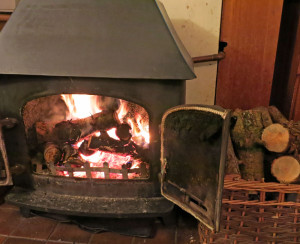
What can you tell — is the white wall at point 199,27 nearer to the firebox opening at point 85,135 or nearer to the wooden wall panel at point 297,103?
the wooden wall panel at point 297,103

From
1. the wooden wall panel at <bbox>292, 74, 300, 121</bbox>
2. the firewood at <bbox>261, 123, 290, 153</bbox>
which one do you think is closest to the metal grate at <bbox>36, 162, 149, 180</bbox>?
the firewood at <bbox>261, 123, 290, 153</bbox>

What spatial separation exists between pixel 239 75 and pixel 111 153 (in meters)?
0.90

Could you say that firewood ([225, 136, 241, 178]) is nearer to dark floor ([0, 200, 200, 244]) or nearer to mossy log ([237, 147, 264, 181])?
mossy log ([237, 147, 264, 181])

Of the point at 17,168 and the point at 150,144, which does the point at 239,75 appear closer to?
the point at 150,144

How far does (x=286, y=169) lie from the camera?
3.28ft

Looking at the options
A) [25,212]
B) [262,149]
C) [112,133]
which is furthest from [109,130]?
[262,149]

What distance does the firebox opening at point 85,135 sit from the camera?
1.24 meters

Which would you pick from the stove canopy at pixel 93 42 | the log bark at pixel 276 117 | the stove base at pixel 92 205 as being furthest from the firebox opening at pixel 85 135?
the log bark at pixel 276 117

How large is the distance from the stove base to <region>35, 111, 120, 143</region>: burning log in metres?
0.27

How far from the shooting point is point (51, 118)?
131 cm

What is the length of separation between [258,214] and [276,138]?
0.30m

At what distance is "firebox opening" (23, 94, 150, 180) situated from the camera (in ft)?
4.06

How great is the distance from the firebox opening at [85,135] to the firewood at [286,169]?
538mm

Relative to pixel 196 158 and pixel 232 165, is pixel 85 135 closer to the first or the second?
pixel 196 158
